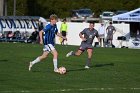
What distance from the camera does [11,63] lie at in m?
23.9

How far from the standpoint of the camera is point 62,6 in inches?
3098

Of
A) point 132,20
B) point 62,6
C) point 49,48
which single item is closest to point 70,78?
point 49,48

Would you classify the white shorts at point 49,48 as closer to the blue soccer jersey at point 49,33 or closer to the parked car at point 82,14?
the blue soccer jersey at point 49,33

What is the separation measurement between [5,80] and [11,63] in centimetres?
657

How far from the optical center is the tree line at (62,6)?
251ft

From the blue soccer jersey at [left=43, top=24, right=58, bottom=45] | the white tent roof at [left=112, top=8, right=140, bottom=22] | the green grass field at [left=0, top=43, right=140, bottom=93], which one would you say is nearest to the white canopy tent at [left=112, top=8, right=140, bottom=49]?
the white tent roof at [left=112, top=8, right=140, bottom=22]

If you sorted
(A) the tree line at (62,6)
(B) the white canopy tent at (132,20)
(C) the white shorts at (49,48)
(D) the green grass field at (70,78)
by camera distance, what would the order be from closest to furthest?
(D) the green grass field at (70,78)
(C) the white shorts at (49,48)
(B) the white canopy tent at (132,20)
(A) the tree line at (62,6)

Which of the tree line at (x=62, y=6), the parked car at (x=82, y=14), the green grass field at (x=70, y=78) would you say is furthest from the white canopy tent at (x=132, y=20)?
the tree line at (x=62, y=6)

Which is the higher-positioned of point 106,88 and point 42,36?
point 42,36

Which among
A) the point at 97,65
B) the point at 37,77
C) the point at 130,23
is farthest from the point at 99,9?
the point at 37,77

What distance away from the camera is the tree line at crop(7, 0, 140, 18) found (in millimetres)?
76438

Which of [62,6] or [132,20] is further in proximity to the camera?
[62,6]

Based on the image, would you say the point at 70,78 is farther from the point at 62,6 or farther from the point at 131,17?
the point at 62,6

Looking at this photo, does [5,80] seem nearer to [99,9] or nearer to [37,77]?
[37,77]
